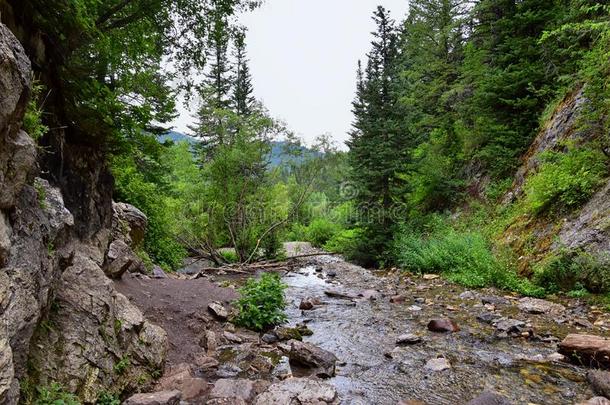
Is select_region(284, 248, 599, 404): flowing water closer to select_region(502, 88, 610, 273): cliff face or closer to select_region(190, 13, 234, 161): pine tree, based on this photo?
select_region(502, 88, 610, 273): cliff face

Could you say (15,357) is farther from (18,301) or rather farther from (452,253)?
(452,253)

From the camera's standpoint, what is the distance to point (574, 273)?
7770mm

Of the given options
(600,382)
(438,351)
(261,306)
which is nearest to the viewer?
(600,382)

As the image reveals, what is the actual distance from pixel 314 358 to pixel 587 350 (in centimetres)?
383

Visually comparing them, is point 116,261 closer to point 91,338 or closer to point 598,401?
point 91,338

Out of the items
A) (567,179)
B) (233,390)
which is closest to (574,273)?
(567,179)

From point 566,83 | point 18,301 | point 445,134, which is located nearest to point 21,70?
point 18,301

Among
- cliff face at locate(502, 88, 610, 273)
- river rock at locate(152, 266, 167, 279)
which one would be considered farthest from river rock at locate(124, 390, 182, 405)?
cliff face at locate(502, 88, 610, 273)

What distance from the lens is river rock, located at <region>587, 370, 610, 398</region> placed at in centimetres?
398

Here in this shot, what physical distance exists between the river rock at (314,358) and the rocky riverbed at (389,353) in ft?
0.06

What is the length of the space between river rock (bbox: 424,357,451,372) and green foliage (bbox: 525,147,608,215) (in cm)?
675

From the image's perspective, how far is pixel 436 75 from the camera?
2145 centimetres

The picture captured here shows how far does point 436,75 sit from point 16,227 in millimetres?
22669

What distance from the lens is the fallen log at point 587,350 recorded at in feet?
15.4
